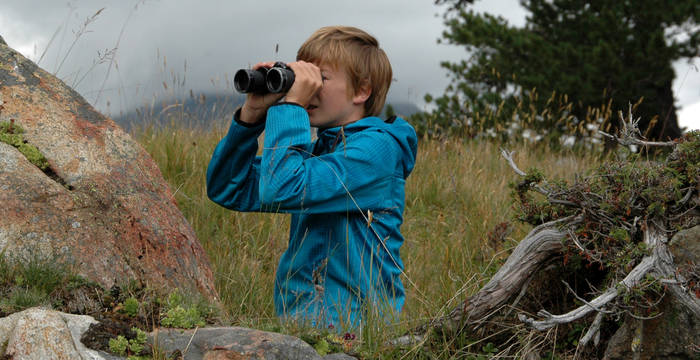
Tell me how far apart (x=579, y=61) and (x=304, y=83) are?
900 centimetres

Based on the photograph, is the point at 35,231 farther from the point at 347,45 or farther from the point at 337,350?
the point at 347,45

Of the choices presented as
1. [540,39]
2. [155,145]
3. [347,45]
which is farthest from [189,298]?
[540,39]

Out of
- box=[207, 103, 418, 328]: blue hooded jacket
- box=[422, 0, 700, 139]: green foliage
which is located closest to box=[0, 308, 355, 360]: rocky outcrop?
box=[207, 103, 418, 328]: blue hooded jacket

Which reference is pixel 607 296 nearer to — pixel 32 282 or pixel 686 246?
pixel 686 246

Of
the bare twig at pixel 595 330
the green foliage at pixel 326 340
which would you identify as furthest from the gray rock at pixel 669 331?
the green foliage at pixel 326 340

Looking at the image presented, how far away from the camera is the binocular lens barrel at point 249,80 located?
104 inches

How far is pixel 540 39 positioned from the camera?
1077 cm

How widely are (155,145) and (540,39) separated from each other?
301 inches

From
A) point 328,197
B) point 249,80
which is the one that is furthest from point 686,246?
point 249,80

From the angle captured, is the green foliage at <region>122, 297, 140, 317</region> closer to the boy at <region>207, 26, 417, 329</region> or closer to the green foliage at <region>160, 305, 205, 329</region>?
the green foliage at <region>160, 305, 205, 329</region>

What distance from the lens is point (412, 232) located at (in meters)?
5.52

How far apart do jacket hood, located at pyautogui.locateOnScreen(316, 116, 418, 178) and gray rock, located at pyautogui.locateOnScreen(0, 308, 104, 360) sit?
130cm

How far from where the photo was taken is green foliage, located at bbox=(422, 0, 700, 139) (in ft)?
33.3

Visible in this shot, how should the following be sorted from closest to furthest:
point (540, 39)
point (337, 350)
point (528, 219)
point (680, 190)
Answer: point (337, 350) → point (680, 190) → point (528, 219) → point (540, 39)
